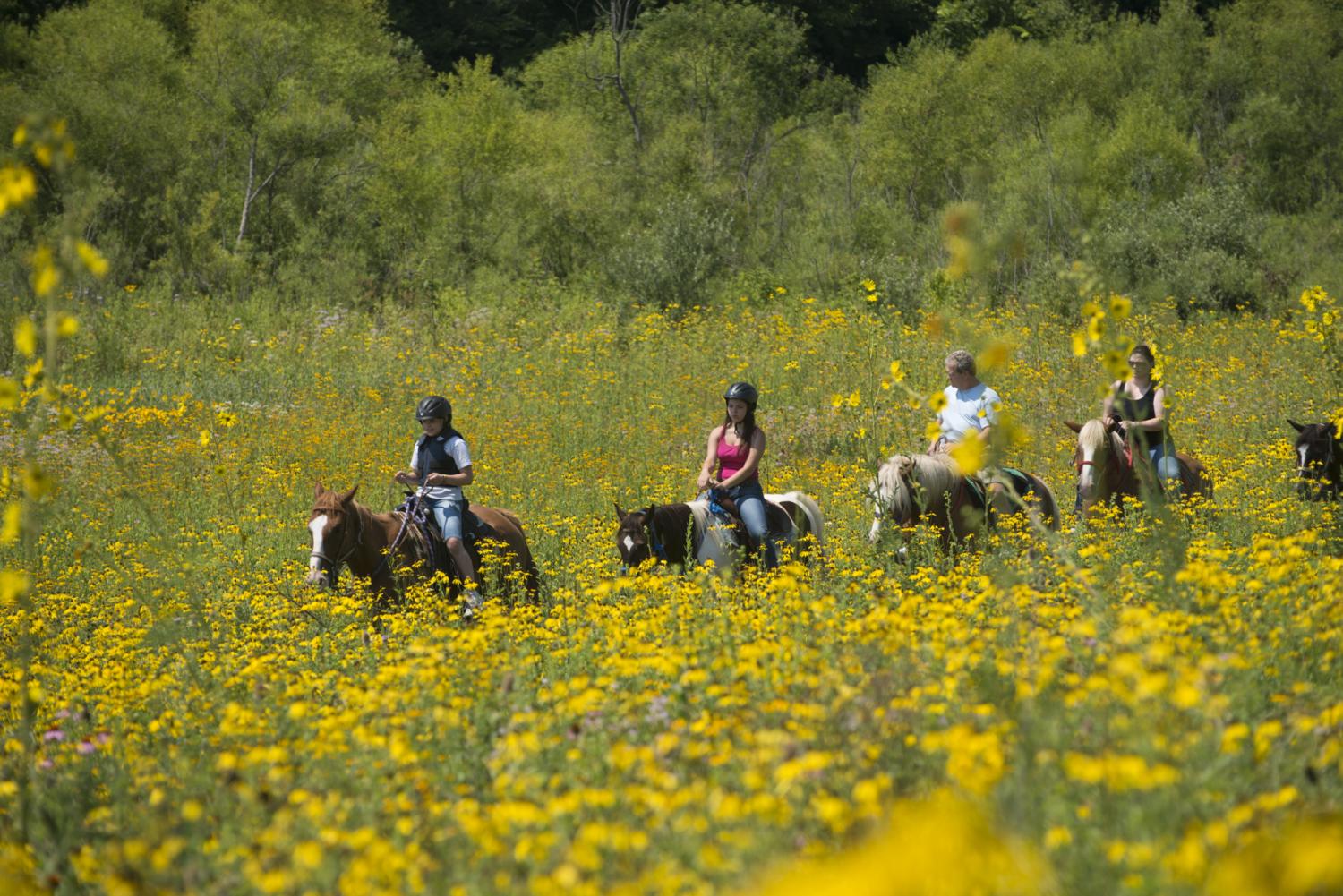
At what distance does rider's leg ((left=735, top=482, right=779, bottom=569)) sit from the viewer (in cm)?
977

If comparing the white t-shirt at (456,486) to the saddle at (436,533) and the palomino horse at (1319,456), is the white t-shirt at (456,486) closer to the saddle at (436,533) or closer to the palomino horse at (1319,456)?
the saddle at (436,533)

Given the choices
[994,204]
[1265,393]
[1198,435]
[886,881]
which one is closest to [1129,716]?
[886,881]

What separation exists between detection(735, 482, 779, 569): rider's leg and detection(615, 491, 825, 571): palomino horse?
0.10 meters

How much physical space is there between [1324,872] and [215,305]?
2488 centimetres

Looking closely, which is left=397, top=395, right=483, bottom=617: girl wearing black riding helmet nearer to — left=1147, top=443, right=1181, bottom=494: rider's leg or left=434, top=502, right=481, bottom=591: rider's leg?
left=434, top=502, right=481, bottom=591: rider's leg

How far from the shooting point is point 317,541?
8930mm

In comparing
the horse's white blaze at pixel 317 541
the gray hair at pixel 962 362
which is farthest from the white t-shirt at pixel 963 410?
the horse's white blaze at pixel 317 541

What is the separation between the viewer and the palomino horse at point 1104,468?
9789mm

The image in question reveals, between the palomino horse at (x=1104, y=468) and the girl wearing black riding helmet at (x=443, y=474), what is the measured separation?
4936 mm

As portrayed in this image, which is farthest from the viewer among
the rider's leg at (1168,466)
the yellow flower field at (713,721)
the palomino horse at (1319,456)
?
the palomino horse at (1319,456)

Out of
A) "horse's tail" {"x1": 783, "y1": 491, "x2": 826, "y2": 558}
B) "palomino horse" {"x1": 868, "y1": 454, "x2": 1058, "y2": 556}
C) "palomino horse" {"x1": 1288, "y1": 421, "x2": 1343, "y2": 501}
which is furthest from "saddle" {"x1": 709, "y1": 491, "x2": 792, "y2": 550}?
"palomino horse" {"x1": 1288, "y1": 421, "x2": 1343, "y2": 501}

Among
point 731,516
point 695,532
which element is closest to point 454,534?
point 695,532

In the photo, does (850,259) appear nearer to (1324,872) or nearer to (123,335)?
(123,335)

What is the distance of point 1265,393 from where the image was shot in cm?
1672
